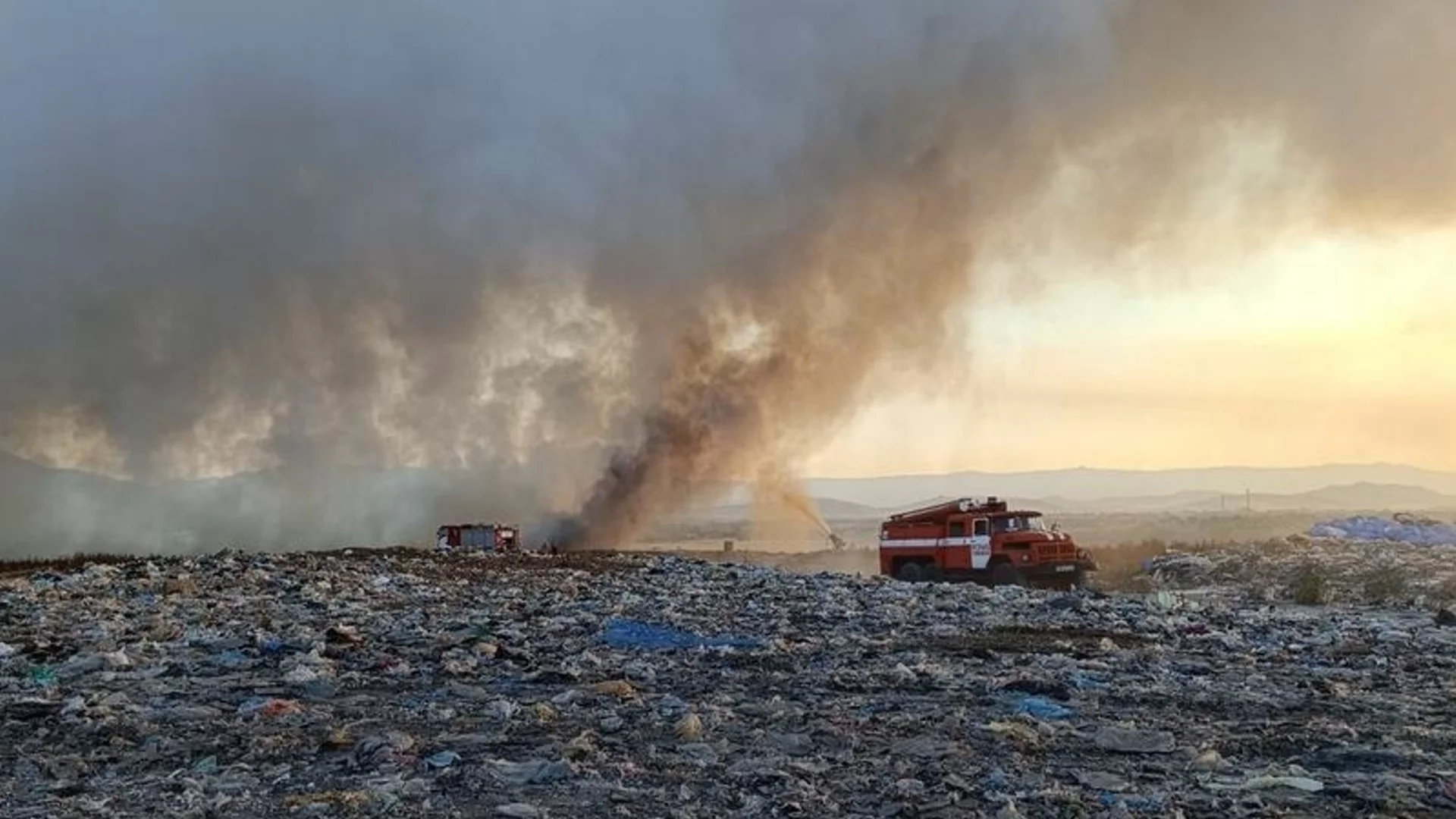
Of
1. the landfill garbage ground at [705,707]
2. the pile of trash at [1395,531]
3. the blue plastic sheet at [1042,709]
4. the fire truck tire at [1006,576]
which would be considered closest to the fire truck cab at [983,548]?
the fire truck tire at [1006,576]

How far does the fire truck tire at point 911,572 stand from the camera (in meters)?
23.4

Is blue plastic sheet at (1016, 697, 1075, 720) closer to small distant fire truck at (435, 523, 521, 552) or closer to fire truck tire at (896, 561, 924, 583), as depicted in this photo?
fire truck tire at (896, 561, 924, 583)

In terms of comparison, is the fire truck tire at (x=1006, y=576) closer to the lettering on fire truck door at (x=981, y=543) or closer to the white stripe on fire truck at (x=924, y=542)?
the lettering on fire truck door at (x=981, y=543)

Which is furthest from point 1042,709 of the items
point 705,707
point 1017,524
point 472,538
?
point 472,538

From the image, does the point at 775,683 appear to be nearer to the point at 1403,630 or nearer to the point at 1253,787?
the point at 1253,787

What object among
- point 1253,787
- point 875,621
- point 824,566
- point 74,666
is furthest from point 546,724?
point 824,566

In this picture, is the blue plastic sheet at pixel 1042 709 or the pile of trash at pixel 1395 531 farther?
the pile of trash at pixel 1395 531

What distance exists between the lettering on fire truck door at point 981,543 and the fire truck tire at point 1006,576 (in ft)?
0.78

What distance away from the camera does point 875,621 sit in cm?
1335

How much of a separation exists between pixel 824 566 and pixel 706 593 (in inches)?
784

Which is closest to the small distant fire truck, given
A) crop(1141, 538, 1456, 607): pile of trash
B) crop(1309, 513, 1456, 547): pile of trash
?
crop(1141, 538, 1456, 607): pile of trash

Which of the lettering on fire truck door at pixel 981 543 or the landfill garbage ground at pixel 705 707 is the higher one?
the lettering on fire truck door at pixel 981 543

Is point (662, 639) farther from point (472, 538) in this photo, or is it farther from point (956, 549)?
point (472, 538)

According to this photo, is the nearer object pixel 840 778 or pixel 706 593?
pixel 840 778
